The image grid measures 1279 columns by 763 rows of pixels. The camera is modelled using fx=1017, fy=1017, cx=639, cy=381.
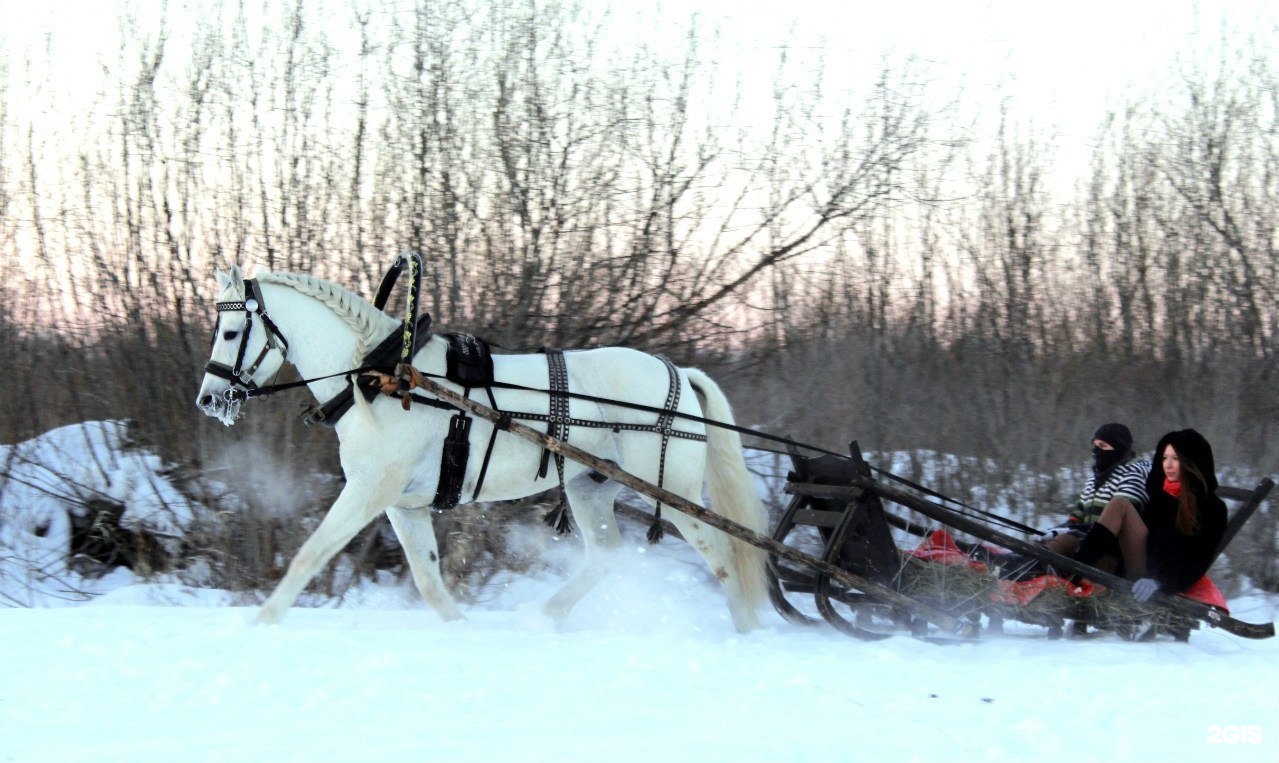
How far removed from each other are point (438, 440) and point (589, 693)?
5.25 feet

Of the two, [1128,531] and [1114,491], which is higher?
[1114,491]

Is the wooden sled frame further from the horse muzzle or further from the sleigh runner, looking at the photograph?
the horse muzzle

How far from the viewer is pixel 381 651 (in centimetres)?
408

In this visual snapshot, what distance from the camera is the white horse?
4.54 metres

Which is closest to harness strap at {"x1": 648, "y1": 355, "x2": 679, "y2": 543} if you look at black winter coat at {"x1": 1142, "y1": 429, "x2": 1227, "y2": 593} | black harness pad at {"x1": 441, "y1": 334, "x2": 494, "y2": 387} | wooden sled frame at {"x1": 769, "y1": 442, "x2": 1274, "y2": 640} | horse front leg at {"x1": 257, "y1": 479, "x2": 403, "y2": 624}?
wooden sled frame at {"x1": 769, "y1": 442, "x2": 1274, "y2": 640}

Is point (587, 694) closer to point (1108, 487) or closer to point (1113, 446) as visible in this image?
point (1108, 487)

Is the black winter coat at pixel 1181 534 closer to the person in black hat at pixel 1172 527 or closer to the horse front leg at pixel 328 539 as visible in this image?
the person in black hat at pixel 1172 527

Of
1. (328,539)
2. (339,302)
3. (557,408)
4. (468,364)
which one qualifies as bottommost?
(328,539)

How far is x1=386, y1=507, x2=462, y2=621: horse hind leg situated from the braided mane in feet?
2.88

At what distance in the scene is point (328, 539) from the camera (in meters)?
4.50

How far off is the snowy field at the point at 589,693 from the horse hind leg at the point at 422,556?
12cm

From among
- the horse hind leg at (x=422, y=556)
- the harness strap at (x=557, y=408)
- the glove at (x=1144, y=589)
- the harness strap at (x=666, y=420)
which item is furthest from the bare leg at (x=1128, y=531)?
the horse hind leg at (x=422, y=556)

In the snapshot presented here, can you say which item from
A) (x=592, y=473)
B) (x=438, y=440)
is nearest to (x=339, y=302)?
(x=438, y=440)

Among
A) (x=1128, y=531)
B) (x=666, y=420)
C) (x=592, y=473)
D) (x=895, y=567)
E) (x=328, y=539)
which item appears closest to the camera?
(x=328, y=539)
